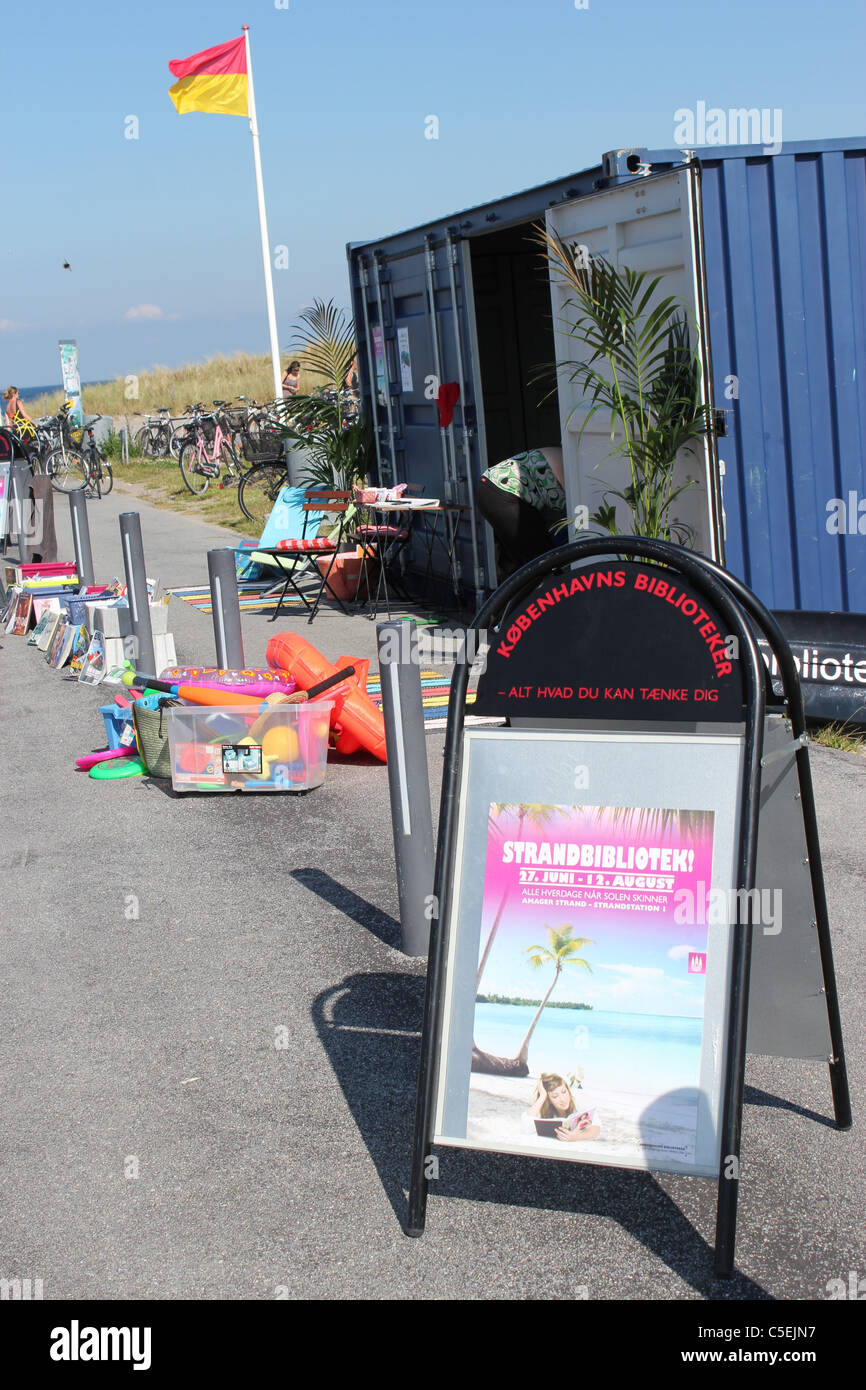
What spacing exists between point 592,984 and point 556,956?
0.10 m

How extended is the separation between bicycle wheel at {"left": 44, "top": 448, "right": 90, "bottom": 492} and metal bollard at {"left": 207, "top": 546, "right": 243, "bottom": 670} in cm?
1520

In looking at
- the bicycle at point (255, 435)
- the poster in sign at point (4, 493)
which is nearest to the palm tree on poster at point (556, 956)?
the poster in sign at point (4, 493)

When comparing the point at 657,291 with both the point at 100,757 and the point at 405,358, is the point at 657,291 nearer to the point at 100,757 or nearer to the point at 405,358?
the point at 100,757

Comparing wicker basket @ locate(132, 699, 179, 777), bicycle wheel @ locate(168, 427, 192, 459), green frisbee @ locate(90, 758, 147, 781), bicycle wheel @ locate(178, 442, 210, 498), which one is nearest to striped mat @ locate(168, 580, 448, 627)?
green frisbee @ locate(90, 758, 147, 781)

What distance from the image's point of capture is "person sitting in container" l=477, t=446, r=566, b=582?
8531 millimetres

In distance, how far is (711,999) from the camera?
277cm

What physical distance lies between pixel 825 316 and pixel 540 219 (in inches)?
91.1

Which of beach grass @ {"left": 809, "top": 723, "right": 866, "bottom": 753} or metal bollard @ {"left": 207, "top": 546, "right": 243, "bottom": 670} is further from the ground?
metal bollard @ {"left": 207, "top": 546, "right": 243, "bottom": 670}

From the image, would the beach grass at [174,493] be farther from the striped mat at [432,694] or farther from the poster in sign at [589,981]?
the poster in sign at [589,981]

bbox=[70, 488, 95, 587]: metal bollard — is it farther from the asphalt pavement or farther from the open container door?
the asphalt pavement

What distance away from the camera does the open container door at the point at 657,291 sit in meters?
6.91

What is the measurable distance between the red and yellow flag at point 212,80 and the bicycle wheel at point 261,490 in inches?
224

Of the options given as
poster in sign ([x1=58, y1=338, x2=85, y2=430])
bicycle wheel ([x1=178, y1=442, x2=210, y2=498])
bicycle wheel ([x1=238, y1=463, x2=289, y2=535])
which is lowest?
bicycle wheel ([x1=238, y1=463, x2=289, y2=535])
